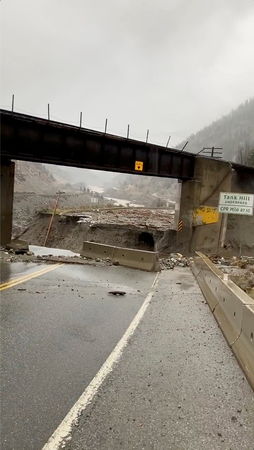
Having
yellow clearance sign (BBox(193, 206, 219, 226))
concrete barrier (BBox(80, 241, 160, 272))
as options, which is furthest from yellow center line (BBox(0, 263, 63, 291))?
yellow clearance sign (BBox(193, 206, 219, 226))

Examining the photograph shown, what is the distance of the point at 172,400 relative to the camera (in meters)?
4.12

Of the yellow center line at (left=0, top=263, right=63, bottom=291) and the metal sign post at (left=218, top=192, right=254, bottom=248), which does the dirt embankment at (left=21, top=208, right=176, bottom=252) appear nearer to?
the metal sign post at (left=218, top=192, right=254, bottom=248)

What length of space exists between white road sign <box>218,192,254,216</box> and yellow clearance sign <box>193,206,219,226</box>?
9430mm

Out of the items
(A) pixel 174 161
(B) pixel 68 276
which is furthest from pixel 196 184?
(B) pixel 68 276

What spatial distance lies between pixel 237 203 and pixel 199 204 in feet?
32.3

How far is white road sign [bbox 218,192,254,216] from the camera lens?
22.4 m

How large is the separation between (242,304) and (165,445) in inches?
108

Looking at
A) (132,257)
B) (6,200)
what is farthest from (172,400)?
(6,200)

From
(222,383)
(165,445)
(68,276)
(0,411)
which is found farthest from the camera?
(68,276)

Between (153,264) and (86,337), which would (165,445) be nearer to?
(86,337)

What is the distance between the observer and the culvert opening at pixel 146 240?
35.6 m

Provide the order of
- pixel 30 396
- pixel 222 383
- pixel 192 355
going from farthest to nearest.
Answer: pixel 192 355 → pixel 222 383 → pixel 30 396

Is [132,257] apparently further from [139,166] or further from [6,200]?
[139,166]

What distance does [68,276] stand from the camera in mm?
12367
